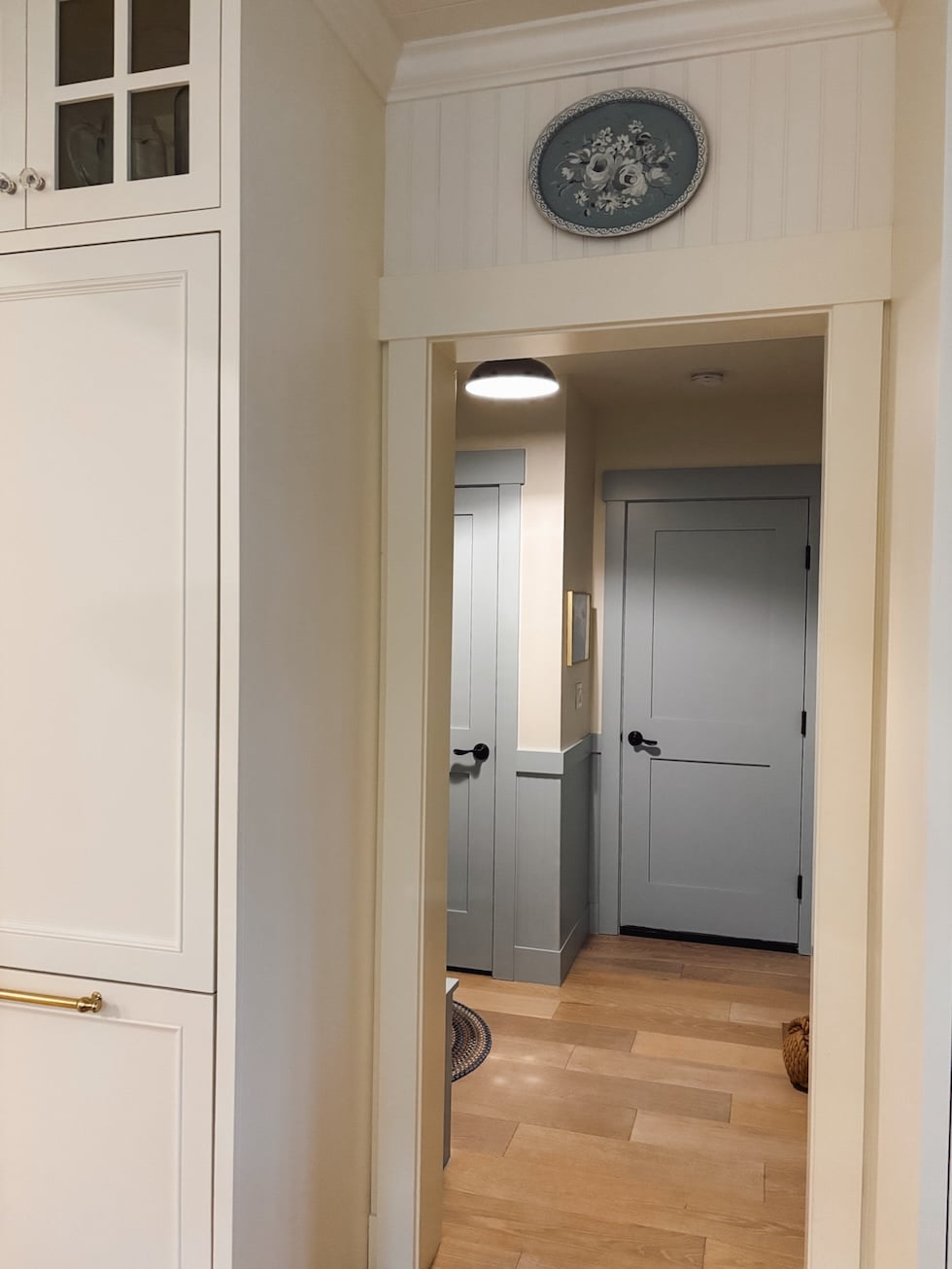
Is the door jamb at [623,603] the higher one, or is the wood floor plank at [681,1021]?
the door jamb at [623,603]

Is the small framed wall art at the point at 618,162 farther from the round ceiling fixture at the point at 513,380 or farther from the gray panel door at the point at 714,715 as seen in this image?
the gray panel door at the point at 714,715

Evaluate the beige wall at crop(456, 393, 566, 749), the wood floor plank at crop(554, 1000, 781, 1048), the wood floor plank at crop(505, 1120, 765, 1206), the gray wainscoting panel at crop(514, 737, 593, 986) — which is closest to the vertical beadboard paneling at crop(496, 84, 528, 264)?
the beige wall at crop(456, 393, 566, 749)

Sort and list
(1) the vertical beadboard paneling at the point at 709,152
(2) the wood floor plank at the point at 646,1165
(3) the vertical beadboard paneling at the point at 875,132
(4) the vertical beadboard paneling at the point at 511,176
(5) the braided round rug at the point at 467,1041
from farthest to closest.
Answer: (5) the braided round rug at the point at 467,1041, (2) the wood floor plank at the point at 646,1165, (4) the vertical beadboard paneling at the point at 511,176, (1) the vertical beadboard paneling at the point at 709,152, (3) the vertical beadboard paneling at the point at 875,132

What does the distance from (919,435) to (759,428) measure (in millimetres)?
3140

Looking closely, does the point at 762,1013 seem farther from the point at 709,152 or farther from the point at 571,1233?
the point at 709,152

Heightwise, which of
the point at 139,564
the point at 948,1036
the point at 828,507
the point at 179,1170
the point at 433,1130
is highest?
the point at 828,507

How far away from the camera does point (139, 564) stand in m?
1.54

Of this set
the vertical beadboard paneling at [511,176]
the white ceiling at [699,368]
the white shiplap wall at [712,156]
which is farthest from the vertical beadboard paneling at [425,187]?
the white ceiling at [699,368]

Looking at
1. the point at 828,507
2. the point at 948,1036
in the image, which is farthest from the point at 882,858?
the point at 828,507

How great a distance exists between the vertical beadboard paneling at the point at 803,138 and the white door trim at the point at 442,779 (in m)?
0.18

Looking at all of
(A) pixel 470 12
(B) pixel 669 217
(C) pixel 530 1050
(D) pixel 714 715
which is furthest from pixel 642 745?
(A) pixel 470 12

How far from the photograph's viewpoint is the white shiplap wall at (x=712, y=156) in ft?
5.77

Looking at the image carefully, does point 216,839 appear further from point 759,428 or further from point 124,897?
point 759,428

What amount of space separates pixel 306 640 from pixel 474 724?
2.41m
